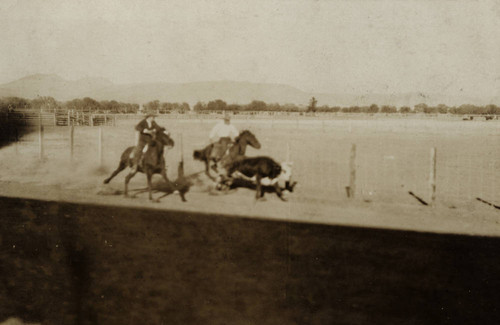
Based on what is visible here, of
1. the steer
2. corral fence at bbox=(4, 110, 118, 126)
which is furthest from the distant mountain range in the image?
the steer

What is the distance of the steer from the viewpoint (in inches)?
426

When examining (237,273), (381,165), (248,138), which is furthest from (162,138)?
(381,165)

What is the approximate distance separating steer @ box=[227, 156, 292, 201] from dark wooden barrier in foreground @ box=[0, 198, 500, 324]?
2577mm

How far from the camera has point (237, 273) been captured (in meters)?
5.59

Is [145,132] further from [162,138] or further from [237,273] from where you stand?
[237,273]

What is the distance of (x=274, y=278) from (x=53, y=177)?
12.4m

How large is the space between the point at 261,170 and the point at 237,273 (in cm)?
544

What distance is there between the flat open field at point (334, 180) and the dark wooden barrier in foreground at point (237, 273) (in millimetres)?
1605

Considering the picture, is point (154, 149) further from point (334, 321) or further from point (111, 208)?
point (334, 321)

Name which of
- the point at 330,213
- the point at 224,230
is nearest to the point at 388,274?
the point at 224,230

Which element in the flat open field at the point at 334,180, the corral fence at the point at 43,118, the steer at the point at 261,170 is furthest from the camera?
the corral fence at the point at 43,118

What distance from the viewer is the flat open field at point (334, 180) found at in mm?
9633

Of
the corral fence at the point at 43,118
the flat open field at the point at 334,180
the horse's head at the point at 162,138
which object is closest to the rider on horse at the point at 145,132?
the horse's head at the point at 162,138

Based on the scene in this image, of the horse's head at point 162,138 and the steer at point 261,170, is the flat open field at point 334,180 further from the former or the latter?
the horse's head at point 162,138
